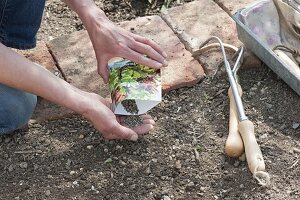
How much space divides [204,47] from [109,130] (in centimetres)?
53

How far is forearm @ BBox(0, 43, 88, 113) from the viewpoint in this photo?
173 cm

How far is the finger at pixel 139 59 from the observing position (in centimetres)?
188

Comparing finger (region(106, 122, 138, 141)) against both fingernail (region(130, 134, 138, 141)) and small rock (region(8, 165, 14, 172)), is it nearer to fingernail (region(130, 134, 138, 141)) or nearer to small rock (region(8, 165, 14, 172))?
Answer: fingernail (region(130, 134, 138, 141))

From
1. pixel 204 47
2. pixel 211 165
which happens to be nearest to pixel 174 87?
pixel 204 47

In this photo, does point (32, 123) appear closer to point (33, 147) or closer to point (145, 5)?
point (33, 147)

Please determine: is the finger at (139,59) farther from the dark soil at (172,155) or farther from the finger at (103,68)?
the dark soil at (172,155)

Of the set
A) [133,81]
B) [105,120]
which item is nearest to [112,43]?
[133,81]

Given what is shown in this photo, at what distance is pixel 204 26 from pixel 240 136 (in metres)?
0.60

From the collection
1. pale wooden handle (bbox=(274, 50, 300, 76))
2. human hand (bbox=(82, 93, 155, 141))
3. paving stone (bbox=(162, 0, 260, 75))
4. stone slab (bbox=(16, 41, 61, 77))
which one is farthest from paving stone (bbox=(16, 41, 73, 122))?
pale wooden handle (bbox=(274, 50, 300, 76))

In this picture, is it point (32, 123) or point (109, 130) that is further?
point (32, 123)

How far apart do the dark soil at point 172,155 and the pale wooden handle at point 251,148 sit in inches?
2.6

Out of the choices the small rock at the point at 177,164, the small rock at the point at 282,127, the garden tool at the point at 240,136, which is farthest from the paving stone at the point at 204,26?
the small rock at the point at 177,164

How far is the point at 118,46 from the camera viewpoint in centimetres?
191

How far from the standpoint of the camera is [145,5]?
8.21ft
